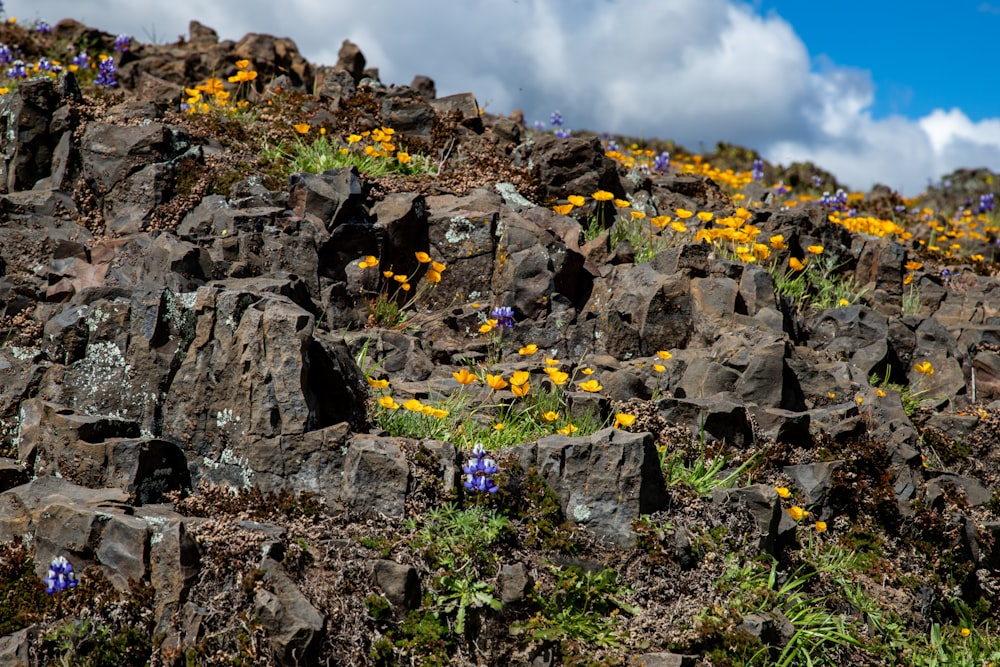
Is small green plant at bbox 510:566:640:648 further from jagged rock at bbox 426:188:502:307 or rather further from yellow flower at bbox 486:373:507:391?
jagged rock at bbox 426:188:502:307

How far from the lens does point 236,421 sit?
626 cm

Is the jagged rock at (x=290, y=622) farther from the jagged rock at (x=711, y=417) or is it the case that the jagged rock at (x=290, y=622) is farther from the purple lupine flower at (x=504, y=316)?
the purple lupine flower at (x=504, y=316)

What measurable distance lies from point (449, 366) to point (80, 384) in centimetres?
321

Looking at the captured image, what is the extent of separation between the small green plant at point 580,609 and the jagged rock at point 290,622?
127 centimetres

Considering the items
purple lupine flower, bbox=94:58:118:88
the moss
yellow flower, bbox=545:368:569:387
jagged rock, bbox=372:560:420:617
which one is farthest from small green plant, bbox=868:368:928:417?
purple lupine flower, bbox=94:58:118:88

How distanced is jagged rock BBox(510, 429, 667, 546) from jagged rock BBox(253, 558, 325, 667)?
187cm

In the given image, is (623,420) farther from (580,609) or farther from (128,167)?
(128,167)

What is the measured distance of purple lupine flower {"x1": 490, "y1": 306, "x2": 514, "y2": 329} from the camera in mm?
8398

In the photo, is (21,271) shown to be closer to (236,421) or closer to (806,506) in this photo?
(236,421)

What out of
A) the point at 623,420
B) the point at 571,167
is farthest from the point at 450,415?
the point at 571,167

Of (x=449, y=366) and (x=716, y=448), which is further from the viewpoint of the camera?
(x=449, y=366)

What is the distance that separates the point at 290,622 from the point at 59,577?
147cm

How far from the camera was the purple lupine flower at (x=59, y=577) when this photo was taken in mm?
5343

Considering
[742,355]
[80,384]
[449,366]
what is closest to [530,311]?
[449,366]
